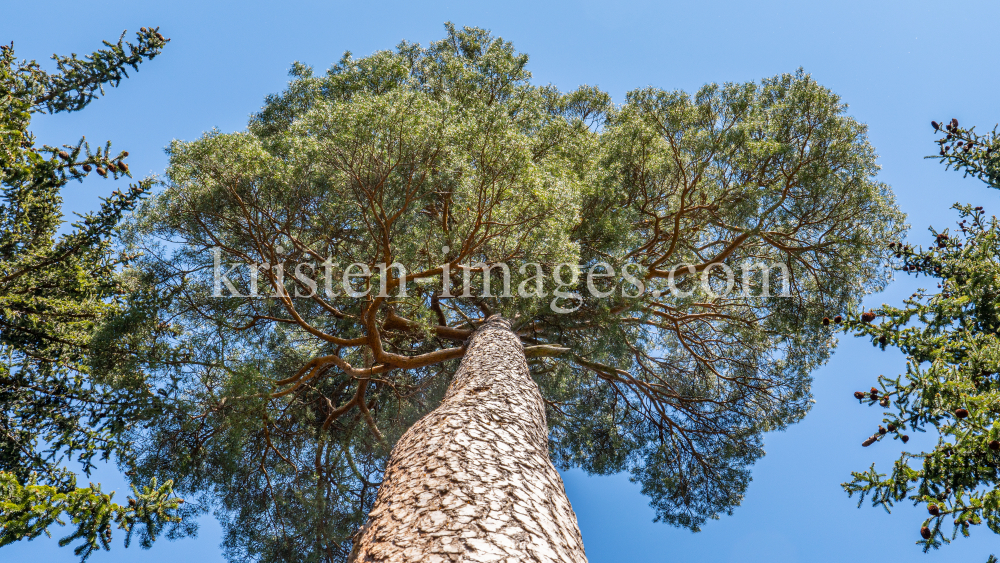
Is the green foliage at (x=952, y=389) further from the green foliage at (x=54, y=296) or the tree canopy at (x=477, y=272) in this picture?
the green foliage at (x=54, y=296)

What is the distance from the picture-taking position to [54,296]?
6391mm

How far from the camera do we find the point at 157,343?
5.85 m

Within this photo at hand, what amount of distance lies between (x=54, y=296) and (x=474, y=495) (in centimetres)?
697

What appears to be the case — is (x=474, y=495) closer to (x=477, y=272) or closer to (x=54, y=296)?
(x=477, y=272)

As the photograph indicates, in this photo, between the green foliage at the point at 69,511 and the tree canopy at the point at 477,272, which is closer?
the green foliage at the point at 69,511

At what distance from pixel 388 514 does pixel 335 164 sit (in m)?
4.60

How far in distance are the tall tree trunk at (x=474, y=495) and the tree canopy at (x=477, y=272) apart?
118 inches

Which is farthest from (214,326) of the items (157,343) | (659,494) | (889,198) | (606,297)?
(889,198)

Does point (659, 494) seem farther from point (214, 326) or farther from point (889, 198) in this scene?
point (214, 326)

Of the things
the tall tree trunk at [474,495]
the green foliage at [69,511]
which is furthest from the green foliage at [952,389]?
the green foliage at [69,511]

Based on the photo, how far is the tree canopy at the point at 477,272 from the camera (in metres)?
6.12

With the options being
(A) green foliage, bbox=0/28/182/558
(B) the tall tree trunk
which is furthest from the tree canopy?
(B) the tall tree trunk

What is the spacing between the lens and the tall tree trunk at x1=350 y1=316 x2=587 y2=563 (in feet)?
6.67

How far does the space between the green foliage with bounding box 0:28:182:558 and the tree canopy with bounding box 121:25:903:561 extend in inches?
20.4
